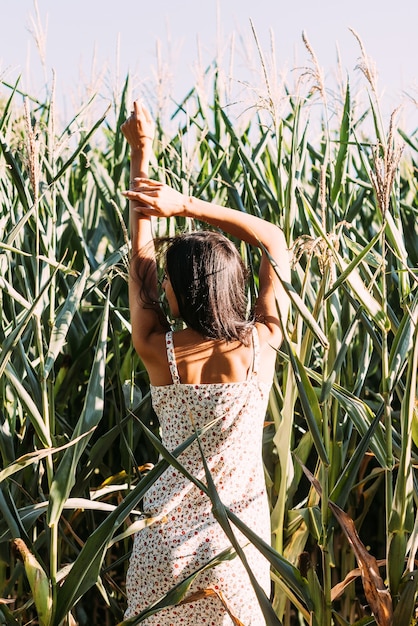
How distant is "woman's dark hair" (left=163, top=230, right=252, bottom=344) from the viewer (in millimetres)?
1724

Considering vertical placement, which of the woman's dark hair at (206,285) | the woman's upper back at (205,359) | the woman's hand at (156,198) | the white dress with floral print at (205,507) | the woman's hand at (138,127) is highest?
the woman's hand at (138,127)

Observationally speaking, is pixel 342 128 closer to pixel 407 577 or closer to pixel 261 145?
pixel 261 145

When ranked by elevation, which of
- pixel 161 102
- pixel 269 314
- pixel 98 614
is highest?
pixel 161 102

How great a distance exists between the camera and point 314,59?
66.0 inches

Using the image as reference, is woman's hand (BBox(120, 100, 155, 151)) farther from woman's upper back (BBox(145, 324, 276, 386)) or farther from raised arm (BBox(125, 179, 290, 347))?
woman's upper back (BBox(145, 324, 276, 386))

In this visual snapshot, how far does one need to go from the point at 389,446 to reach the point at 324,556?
253mm

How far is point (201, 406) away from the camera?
1.72 metres

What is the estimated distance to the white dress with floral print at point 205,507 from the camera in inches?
67.4

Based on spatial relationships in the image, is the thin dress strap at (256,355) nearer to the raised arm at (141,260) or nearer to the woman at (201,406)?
the woman at (201,406)

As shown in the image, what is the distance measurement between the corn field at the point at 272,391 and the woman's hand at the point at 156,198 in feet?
0.24

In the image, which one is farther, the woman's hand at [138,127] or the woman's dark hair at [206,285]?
the woman's hand at [138,127]

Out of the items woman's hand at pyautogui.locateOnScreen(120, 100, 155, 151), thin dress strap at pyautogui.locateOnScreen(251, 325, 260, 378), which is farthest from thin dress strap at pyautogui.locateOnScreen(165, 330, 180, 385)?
woman's hand at pyautogui.locateOnScreen(120, 100, 155, 151)

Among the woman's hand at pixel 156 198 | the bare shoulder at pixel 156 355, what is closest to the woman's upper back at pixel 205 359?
the bare shoulder at pixel 156 355

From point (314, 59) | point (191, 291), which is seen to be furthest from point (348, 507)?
point (314, 59)
